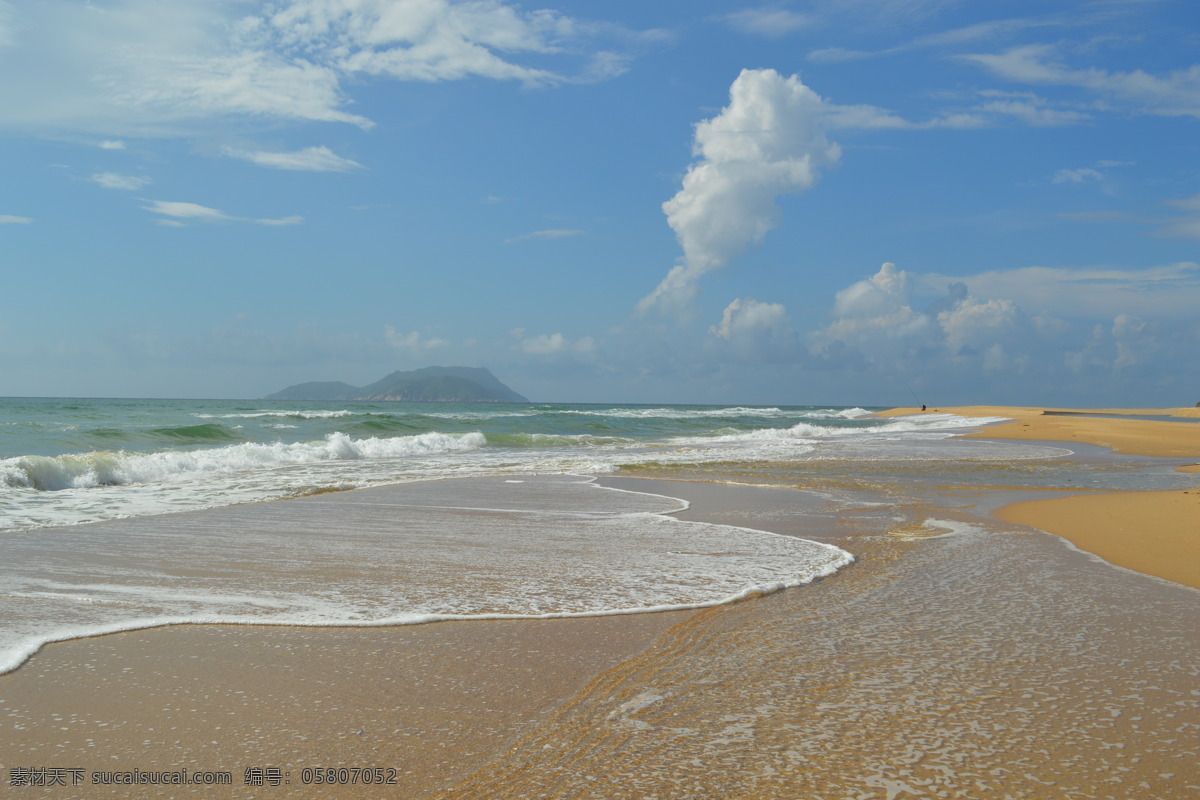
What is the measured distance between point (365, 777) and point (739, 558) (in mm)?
4691

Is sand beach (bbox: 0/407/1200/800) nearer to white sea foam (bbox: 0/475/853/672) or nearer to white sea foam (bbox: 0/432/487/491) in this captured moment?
white sea foam (bbox: 0/475/853/672)

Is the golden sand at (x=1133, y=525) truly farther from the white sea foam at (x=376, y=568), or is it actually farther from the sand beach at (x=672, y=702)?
the white sea foam at (x=376, y=568)

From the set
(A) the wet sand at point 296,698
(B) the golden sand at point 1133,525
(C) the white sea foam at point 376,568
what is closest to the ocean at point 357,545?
(C) the white sea foam at point 376,568

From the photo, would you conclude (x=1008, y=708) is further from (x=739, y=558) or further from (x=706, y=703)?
(x=739, y=558)

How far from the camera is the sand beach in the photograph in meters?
2.73

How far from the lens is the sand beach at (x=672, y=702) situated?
2.73m

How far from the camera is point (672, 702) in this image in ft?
11.3

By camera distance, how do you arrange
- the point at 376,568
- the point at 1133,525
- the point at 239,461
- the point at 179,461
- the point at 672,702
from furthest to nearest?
the point at 239,461, the point at 179,461, the point at 1133,525, the point at 376,568, the point at 672,702

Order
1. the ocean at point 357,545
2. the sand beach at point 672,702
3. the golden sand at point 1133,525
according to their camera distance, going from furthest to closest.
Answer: the golden sand at point 1133,525
the ocean at point 357,545
the sand beach at point 672,702

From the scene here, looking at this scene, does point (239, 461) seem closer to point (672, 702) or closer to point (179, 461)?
point (179, 461)

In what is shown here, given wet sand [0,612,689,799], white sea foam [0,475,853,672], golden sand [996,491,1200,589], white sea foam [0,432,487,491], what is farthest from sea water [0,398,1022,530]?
golden sand [996,491,1200,589]

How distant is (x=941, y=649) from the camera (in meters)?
4.16

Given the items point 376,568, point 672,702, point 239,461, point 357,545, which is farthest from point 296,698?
point 239,461

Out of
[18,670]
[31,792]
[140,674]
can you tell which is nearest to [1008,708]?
[31,792]
